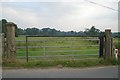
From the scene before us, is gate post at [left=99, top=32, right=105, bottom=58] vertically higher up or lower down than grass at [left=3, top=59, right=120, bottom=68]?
higher up

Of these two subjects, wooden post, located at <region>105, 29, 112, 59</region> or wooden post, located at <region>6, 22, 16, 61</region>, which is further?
wooden post, located at <region>105, 29, 112, 59</region>

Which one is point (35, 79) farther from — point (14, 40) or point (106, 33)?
point (106, 33)

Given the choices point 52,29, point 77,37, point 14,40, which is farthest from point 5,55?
point 52,29

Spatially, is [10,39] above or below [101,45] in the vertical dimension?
above

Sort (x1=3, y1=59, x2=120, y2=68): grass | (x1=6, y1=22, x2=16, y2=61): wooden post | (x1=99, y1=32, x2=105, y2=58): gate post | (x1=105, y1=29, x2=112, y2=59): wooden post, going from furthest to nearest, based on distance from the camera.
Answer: (x1=99, y1=32, x2=105, y2=58): gate post, (x1=105, y1=29, x2=112, y2=59): wooden post, (x1=6, y1=22, x2=16, y2=61): wooden post, (x1=3, y1=59, x2=120, y2=68): grass

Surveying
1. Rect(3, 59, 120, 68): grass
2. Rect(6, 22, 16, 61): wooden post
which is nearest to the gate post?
Rect(3, 59, 120, 68): grass

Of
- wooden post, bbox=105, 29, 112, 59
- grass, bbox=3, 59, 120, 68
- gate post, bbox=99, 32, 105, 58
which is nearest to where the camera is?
grass, bbox=3, 59, 120, 68

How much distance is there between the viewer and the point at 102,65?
13.5m

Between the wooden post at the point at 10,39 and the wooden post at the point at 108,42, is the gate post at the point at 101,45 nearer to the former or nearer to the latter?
the wooden post at the point at 108,42

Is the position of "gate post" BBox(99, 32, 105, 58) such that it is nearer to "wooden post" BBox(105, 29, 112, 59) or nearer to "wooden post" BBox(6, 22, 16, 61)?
"wooden post" BBox(105, 29, 112, 59)

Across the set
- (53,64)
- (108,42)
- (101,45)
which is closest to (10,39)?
(53,64)

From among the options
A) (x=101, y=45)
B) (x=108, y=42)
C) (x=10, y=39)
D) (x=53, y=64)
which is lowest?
(x=53, y=64)

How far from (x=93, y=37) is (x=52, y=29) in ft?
15.4

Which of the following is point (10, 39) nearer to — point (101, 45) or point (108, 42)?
point (101, 45)
